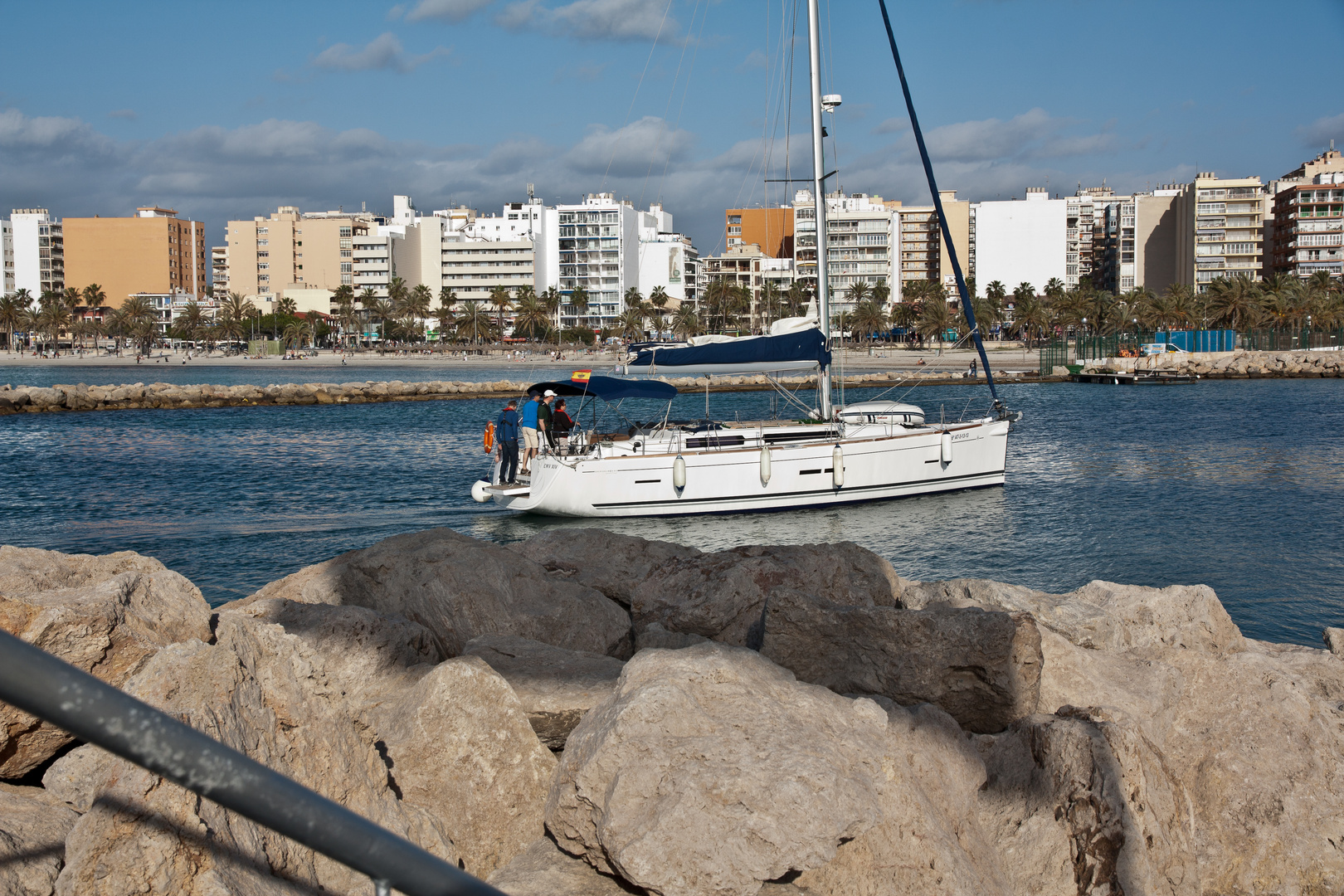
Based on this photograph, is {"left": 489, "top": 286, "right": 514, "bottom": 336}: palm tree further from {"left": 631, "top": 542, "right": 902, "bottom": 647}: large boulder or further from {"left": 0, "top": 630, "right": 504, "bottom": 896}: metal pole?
{"left": 0, "top": 630, "right": 504, "bottom": 896}: metal pole

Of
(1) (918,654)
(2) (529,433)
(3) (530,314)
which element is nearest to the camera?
(1) (918,654)

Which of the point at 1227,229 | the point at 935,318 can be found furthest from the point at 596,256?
the point at 1227,229

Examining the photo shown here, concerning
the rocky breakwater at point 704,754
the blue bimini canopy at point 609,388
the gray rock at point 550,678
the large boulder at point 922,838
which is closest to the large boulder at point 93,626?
→ the rocky breakwater at point 704,754

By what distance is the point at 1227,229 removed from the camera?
132 m

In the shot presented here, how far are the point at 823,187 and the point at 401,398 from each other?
142 ft

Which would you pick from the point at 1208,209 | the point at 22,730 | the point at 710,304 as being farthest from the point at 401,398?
the point at 1208,209

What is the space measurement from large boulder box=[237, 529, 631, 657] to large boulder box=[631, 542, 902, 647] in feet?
1.10

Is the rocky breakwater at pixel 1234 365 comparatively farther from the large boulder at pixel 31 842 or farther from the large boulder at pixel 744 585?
the large boulder at pixel 31 842

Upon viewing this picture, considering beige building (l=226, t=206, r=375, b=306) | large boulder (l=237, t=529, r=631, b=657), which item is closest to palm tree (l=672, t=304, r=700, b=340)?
beige building (l=226, t=206, r=375, b=306)

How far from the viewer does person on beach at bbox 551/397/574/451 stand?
66.5ft

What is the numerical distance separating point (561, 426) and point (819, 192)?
8.07 m

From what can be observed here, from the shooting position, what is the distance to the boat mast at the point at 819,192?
73.4ft

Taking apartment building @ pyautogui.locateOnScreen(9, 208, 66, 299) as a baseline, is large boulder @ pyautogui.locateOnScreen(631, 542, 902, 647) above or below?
below

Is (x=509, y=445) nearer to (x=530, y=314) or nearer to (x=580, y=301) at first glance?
(x=530, y=314)
